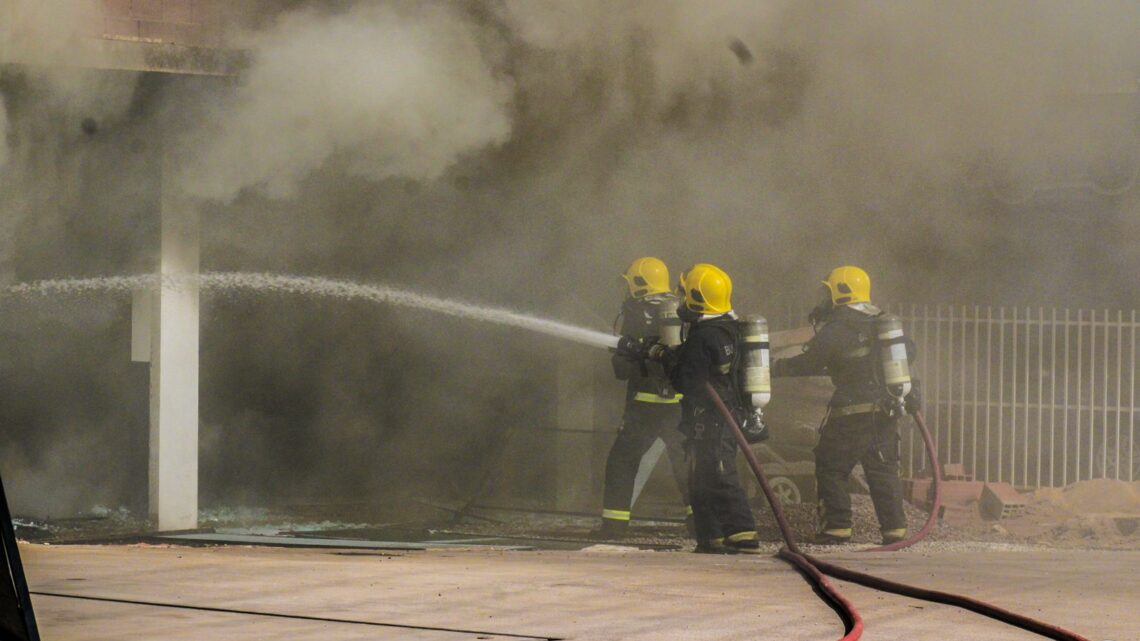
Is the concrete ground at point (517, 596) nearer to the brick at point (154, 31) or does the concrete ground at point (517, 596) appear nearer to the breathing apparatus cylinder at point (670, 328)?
the breathing apparatus cylinder at point (670, 328)

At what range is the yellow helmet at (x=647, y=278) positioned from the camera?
7.89 meters

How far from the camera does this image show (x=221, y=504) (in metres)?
10.2

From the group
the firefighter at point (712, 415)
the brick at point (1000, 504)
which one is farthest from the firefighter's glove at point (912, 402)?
the brick at point (1000, 504)

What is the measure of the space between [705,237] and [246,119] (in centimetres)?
460

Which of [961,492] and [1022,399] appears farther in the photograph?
[1022,399]

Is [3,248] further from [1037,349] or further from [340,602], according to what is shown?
[1037,349]

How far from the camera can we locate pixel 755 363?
709 cm

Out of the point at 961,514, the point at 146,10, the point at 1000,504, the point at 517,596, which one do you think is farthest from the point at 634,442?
the point at 146,10

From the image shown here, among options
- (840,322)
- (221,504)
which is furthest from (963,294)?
(221,504)

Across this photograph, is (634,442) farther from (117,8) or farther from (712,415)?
(117,8)

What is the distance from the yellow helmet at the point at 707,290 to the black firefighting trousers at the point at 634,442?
76cm

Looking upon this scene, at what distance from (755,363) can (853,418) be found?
0.97 metres

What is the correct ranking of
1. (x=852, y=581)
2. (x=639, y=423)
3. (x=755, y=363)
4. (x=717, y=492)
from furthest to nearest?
(x=639, y=423)
(x=755, y=363)
(x=717, y=492)
(x=852, y=581)

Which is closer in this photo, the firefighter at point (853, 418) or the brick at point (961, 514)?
the firefighter at point (853, 418)
